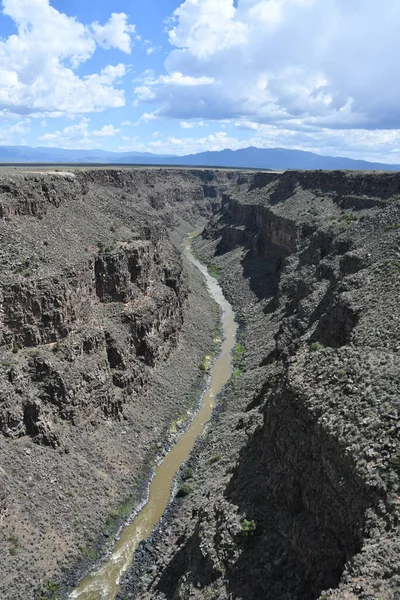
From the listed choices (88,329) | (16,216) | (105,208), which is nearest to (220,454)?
(88,329)

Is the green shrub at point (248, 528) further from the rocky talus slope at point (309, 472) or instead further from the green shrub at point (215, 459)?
the green shrub at point (215, 459)

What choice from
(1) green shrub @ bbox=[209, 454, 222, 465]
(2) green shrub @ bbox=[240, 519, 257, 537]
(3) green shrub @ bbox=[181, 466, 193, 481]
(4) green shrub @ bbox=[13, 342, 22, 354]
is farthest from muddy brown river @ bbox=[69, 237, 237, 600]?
(4) green shrub @ bbox=[13, 342, 22, 354]

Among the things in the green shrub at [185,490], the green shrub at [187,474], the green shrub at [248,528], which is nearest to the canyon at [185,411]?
the green shrub at [248,528]

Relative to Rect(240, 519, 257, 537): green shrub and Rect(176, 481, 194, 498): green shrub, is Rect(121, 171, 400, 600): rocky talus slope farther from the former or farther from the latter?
Rect(176, 481, 194, 498): green shrub

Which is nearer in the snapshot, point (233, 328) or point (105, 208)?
point (105, 208)

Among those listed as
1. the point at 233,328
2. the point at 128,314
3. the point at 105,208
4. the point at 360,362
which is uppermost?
the point at 105,208

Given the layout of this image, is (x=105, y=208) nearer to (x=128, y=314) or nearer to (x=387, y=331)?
(x=128, y=314)

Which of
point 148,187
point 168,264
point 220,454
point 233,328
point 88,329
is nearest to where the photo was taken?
point 220,454
